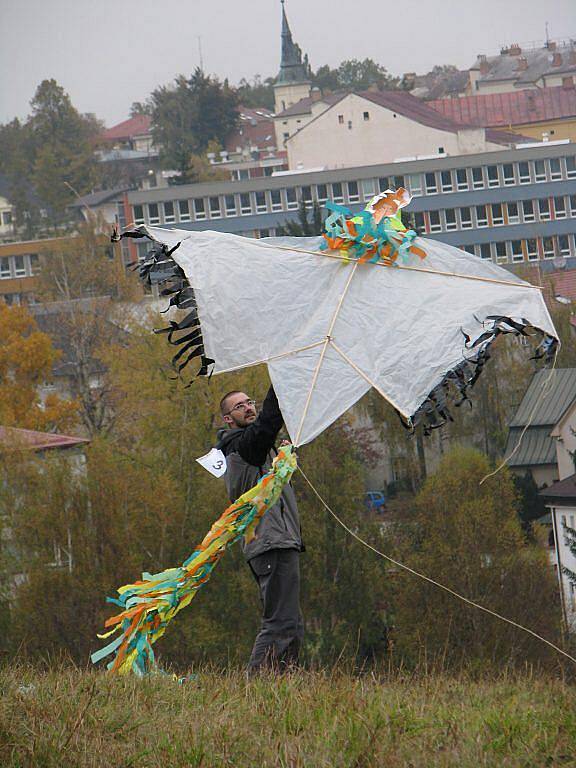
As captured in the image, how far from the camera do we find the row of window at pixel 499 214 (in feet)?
265

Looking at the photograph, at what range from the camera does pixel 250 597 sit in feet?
126

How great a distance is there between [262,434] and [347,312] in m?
0.98

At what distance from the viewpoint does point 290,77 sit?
14075 centimetres

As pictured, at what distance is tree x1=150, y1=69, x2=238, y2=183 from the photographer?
117062 mm

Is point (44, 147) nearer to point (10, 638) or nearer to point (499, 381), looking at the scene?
point (499, 381)

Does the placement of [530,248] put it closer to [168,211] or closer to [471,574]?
[168,211]

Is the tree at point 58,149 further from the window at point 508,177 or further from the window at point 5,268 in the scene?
the window at point 508,177

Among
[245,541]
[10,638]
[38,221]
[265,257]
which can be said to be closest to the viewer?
[245,541]

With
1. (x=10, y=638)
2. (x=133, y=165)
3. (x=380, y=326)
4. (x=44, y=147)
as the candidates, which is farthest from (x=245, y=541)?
(x=133, y=165)

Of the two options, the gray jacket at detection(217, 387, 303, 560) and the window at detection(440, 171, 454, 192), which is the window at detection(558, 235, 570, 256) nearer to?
the window at detection(440, 171, 454, 192)

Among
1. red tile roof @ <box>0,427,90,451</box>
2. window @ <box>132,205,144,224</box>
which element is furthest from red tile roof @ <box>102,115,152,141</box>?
red tile roof @ <box>0,427,90,451</box>

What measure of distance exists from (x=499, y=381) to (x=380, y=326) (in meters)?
49.7

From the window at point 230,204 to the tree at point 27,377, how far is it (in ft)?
77.5

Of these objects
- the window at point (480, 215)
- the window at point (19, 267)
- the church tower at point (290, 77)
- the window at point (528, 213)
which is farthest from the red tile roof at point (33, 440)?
the church tower at point (290, 77)
